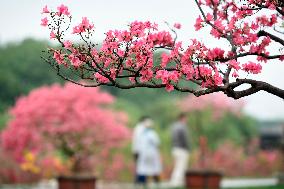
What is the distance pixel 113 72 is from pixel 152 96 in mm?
41993

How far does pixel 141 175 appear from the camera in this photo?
19.7 metres

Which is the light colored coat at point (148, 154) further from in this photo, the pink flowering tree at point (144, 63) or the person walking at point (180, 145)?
the pink flowering tree at point (144, 63)

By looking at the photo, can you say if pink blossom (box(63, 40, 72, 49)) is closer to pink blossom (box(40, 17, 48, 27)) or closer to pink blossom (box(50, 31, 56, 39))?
pink blossom (box(50, 31, 56, 39))

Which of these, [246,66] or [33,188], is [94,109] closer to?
[33,188]

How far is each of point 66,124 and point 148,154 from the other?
2281 mm

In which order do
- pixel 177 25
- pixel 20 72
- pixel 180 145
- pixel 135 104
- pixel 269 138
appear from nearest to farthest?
pixel 177 25 < pixel 180 145 < pixel 269 138 < pixel 20 72 < pixel 135 104

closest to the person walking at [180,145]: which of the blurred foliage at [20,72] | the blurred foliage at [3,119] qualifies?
the blurred foliage at [3,119]

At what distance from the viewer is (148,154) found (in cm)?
1953

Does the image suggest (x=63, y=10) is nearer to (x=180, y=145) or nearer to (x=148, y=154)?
(x=148, y=154)

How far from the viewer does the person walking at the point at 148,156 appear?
1919cm

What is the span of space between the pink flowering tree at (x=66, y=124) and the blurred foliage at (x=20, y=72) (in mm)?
Result: 17816

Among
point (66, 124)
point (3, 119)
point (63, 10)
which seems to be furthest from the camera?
point (3, 119)

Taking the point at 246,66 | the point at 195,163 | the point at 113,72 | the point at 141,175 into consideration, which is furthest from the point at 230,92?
the point at 195,163

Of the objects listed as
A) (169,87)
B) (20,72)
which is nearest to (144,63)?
(169,87)
